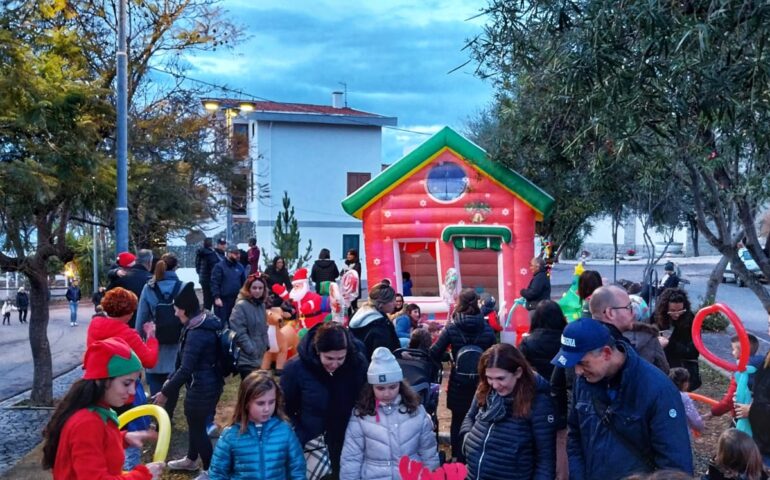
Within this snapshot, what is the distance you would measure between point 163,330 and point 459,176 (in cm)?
782

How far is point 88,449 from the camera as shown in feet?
10.8

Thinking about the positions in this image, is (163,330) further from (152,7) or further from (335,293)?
(152,7)

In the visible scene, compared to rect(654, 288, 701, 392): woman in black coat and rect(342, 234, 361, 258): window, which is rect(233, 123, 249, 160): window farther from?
rect(342, 234, 361, 258): window

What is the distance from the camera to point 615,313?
420 centimetres

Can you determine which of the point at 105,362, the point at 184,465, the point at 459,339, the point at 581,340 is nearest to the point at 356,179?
the point at 184,465

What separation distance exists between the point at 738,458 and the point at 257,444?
8.24ft

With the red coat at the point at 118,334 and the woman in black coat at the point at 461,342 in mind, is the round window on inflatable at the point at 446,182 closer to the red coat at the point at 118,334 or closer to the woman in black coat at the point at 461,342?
the woman in black coat at the point at 461,342

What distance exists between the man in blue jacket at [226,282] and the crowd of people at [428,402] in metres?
4.12

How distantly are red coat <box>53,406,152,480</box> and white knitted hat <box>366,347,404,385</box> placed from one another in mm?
1507

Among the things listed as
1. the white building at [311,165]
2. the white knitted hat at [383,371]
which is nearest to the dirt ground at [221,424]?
the white knitted hat at [383,371]

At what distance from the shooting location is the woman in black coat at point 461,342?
5977mm

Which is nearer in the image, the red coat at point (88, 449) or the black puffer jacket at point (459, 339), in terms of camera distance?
the red coat at point (88, 449)

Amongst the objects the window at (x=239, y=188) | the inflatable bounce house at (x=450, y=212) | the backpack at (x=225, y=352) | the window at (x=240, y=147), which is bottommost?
the backpack at (x=225, y=352)

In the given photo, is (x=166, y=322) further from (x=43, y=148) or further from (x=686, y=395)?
(x=686, y=395)
